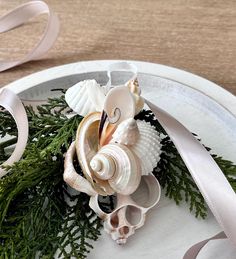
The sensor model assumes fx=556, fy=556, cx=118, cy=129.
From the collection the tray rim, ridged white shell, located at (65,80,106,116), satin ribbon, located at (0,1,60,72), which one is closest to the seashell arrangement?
ridged white shell, located at (65,80,106,116)

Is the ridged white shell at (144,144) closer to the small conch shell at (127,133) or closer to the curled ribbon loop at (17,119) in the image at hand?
the small conch shell at (127,133)

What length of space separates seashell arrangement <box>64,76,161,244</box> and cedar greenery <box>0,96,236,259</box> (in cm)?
2

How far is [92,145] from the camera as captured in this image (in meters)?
0.64

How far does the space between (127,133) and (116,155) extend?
0.03m

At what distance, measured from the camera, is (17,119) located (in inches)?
27.0

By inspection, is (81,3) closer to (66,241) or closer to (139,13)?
(139,13)

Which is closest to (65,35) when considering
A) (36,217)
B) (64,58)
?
(64,58)

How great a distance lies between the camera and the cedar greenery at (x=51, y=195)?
59 cm

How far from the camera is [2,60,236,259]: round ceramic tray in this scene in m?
0.62

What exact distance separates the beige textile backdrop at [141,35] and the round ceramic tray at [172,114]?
88mm

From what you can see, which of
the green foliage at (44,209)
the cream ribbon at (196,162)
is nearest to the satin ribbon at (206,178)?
the cream ribbon at (196,162)

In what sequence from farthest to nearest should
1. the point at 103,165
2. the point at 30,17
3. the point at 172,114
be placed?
the point at 30,17, the point at 172,114, the point at 103,165

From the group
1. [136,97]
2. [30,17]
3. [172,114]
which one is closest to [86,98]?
[136,97]

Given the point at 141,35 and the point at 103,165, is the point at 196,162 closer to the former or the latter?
the point at 103,165
